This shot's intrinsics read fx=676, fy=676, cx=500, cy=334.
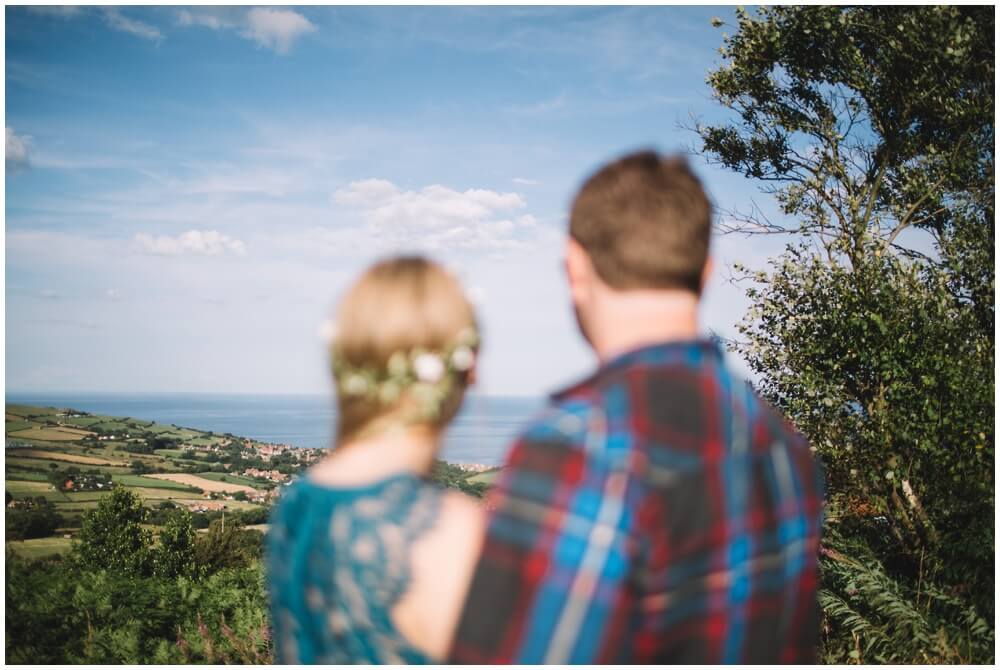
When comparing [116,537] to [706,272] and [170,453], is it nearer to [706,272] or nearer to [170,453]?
[170,453]

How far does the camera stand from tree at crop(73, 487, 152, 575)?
26.8 ft

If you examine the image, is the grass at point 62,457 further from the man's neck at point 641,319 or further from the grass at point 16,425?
the man's neck at point 641,319

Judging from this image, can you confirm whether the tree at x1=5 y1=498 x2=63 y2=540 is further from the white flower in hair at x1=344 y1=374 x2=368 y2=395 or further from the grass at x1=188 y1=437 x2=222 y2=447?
the white flower in hair at x1=344 y1=374 x2=368 y2=395

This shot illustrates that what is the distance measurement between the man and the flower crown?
320mm

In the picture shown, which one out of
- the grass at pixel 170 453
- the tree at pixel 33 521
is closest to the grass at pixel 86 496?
the tree at pixel 33 521

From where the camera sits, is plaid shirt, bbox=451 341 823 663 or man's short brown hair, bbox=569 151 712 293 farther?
man's short brown hair, bbox=569 151 712 293

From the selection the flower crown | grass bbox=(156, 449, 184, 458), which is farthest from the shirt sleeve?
grass bbox=(156, 449, 184, 458)

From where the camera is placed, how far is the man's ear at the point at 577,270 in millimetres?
1489

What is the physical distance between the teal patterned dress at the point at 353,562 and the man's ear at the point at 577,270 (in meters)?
0.54

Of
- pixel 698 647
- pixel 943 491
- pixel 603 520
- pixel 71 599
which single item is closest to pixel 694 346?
pixel 603 520

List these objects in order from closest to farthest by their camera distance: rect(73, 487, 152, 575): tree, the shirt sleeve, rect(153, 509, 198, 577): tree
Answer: the shirt sleeve < rect(73, 487, 152, 575): tree < rect(153, 509, 198, 577): tree

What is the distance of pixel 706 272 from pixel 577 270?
0.29 metres

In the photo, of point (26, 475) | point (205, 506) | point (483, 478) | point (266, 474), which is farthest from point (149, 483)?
point (483, 478)

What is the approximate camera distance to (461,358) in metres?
1.56
